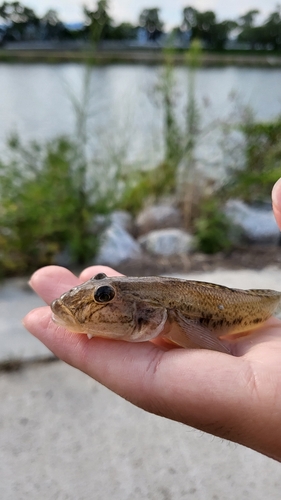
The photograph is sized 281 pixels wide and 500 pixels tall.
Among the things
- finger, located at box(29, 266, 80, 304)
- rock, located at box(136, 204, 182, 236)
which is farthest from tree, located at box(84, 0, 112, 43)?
finger, located at box(29, 266, 80, 304)

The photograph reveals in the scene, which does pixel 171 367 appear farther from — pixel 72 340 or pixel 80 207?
pixel 80 207

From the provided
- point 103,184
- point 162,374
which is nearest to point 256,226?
point 103,184

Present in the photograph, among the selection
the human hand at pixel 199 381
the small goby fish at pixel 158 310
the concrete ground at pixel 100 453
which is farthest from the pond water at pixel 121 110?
the human hand at pixel 199 381

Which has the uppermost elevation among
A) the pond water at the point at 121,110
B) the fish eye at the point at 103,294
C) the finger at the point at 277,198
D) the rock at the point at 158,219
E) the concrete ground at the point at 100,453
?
the pond water at the point at 121,110

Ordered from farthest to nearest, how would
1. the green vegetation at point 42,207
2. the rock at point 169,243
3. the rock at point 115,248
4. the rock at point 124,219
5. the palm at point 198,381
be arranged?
the rock at point 124,219 → the rock at point 169,243 → the rock at point 115,248 → the green vegetation at point 42,207 → the palm at point 198,381

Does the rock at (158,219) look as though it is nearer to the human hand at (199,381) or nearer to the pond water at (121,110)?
the pond water at (121,110)

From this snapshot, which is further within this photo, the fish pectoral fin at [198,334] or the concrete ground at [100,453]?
the concrete ground at [100,453]

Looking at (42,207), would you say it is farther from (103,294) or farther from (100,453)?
(103,294)
